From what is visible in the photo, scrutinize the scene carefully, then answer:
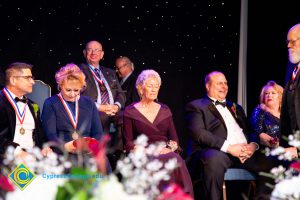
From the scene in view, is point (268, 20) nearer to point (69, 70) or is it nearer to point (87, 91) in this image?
point (87, 91)

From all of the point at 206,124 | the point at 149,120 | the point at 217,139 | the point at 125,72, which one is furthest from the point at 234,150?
the point at 125,72

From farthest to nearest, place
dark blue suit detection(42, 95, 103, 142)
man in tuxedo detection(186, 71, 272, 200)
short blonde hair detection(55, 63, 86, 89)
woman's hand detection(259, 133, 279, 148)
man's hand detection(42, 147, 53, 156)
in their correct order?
woman's hand detection(259, 133, 279, 148) → man in tuxedo detection(186, 71, 272, 200) → short blonde hair detection(55, 63, 86, 89) → dark blue suit detection(42, 95, 103, 142) → man's hand detection(42, 147, 53, 156)

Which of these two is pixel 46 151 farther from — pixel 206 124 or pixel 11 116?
pixel 206 124

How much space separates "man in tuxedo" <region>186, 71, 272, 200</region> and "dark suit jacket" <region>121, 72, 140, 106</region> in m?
1.03

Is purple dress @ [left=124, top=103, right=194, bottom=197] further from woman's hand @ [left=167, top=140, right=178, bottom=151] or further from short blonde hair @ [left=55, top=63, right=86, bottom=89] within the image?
short blonde hair @ [left=55, top=63, right=86, bottom=89]

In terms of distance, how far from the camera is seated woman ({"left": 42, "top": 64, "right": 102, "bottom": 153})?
476 centimetres

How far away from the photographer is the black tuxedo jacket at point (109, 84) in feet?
19.4

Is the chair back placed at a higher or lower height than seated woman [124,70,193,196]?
higher

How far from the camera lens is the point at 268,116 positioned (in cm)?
557

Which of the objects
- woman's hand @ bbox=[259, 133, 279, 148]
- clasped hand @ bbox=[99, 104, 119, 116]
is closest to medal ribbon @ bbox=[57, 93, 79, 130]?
clasped hand @ bbox=[99, 104, 119, 116]

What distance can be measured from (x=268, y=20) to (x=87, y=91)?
2.35 m

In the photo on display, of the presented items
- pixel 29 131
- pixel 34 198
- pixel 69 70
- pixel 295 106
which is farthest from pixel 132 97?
pixel 34 198

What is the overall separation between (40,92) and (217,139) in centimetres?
177

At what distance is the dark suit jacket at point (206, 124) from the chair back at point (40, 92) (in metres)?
1.40
